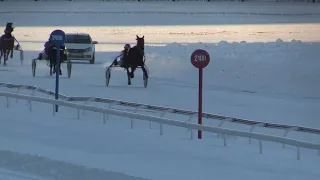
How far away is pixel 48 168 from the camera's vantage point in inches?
460

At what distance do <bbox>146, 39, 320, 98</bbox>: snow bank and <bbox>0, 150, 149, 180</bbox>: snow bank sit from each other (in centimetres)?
1463

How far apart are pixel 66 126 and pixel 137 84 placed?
436 inches

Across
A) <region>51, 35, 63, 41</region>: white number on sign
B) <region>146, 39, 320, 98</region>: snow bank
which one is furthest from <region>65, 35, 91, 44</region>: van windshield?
<region>51, 35, 63, 41</region>: white number on sign

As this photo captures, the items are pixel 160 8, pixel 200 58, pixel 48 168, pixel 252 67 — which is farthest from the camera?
pixel 160 8

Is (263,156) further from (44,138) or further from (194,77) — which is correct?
(194,77)

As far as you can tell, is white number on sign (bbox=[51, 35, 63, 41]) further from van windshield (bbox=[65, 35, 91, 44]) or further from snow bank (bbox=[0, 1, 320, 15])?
snow bank (bbox=[0, 1, 320, 15])

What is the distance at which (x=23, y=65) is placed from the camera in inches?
1353

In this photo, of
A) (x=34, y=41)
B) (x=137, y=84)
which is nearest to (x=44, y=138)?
(x=137, y=84)

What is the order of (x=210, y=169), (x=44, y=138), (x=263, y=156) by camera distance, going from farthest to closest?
(x=44, y=138) → (x=263, y=156) → (x=210, y=169)

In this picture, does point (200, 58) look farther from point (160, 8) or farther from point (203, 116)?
point (160, 8)

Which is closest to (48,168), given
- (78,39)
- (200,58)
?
(200,58)

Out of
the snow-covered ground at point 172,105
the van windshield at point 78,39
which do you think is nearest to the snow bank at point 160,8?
the snow-covered ground at point 172,105

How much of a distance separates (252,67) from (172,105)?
37.5ft

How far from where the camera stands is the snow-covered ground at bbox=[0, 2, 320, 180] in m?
11.8
